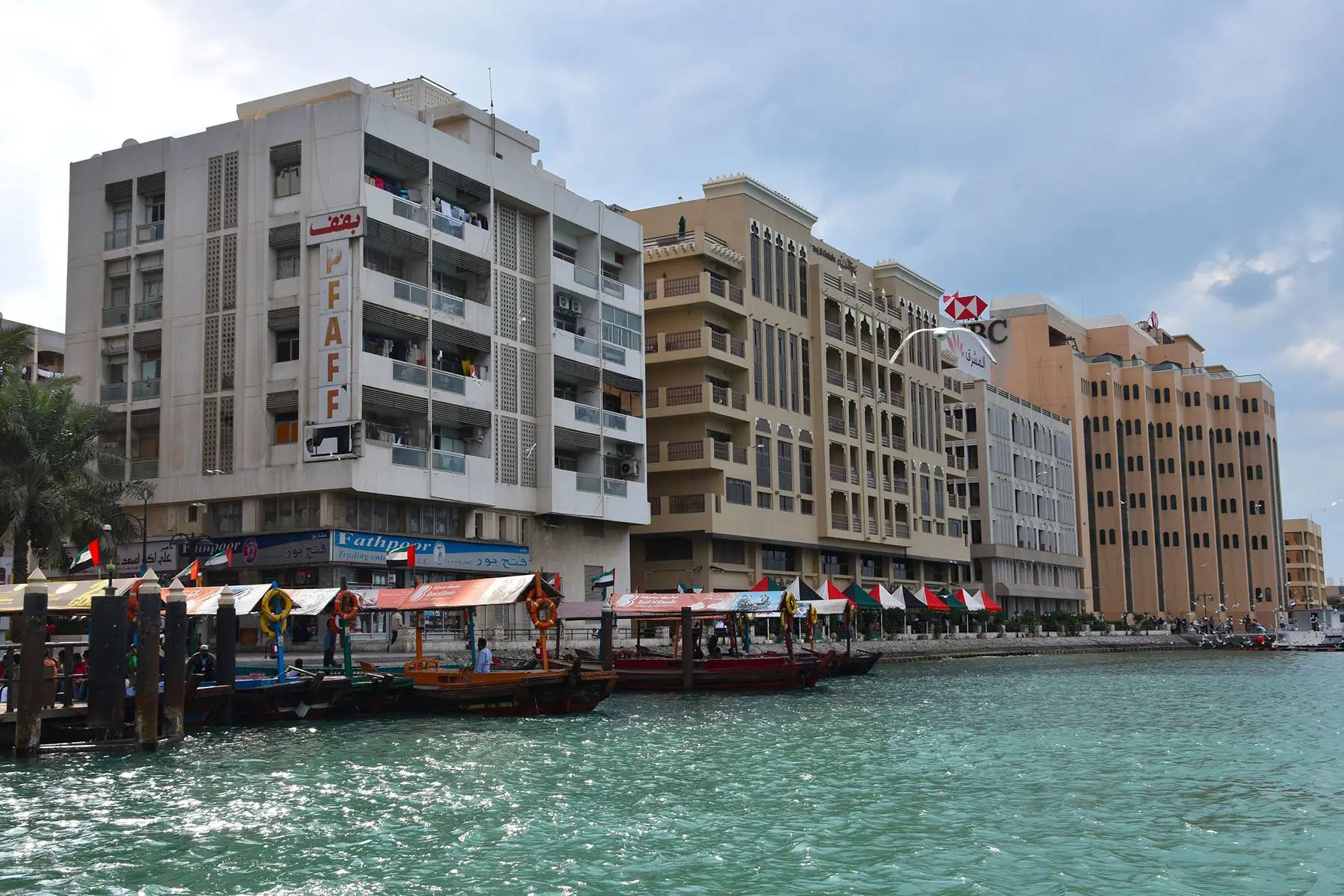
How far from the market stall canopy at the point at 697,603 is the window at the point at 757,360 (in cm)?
2721

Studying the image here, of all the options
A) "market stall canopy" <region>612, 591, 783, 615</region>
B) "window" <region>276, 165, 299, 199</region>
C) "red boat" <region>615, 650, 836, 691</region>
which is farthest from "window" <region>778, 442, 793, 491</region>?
"window" <region>276, 165, 299, 199</region>

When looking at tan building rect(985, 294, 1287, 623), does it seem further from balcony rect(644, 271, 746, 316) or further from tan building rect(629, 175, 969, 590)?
balcony rect(644, 271, 746, 316)

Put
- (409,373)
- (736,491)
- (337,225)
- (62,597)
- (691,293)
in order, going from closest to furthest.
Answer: (62,597)
(337,225)
(409,373)
(691,293)
(736,491)

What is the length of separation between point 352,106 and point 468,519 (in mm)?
17849

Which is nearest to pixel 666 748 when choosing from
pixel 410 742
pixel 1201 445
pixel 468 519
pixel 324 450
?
pixel 410 742

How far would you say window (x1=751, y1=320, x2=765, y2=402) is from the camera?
251 feet

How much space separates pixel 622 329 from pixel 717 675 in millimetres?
24789

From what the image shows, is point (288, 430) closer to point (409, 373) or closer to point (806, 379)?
point (409, 373)

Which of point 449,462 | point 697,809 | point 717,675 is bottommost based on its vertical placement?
point 697,809

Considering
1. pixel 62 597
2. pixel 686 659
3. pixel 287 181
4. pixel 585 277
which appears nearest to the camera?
pixel 62 597

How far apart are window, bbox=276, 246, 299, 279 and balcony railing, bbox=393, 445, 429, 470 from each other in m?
8.33

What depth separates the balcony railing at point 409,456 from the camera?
53844 millimetres

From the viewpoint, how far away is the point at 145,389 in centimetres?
5681

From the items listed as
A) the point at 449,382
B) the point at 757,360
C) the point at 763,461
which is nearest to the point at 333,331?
the point at 449,382
